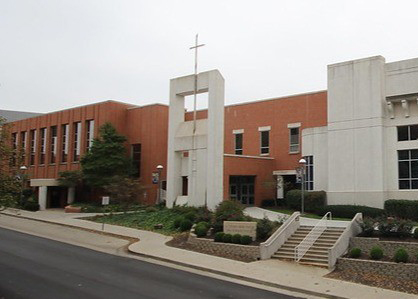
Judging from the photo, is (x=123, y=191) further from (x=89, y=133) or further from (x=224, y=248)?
(x=89, y=133)

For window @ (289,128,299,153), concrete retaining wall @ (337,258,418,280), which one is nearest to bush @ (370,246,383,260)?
concrete retaining wall @ (337,258,418,280)

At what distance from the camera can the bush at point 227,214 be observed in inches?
942

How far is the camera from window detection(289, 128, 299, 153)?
41.6m

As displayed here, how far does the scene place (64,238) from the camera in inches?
988

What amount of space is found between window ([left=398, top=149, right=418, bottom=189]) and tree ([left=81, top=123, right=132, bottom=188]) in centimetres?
2383

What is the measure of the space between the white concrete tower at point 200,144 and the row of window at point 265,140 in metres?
11.6

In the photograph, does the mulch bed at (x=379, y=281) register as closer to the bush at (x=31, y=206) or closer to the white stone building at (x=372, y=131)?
the white stone building at (x=372, y=131)

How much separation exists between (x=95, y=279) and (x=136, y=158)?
3103 centimetres

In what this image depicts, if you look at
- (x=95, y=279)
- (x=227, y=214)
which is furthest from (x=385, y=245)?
(x=95, y=279)

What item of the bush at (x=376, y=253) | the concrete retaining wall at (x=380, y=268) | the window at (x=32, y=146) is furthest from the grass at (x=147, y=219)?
the window at (x=32, y=146)

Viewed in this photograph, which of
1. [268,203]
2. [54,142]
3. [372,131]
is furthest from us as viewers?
[54,142]

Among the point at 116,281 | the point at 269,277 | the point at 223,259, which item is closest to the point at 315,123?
the point at 223,259

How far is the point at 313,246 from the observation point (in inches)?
821

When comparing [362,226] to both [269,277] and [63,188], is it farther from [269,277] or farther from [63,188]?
[63,188]
